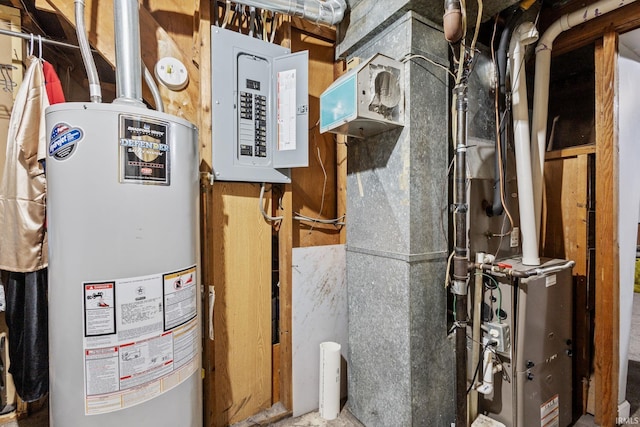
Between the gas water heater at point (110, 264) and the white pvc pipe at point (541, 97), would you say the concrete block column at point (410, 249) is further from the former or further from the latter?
the gas water heater at point (110, 264)

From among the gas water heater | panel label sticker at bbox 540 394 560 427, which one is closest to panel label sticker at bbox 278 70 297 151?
the gas water heater

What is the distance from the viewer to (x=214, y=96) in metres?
1.50

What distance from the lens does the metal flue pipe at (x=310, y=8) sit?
4.75ft

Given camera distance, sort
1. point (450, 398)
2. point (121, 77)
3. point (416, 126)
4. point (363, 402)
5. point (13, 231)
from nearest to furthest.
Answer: point (121, 77) → point (13, 231) → point (416, 126) → point (450, 398) → point (363, 402)

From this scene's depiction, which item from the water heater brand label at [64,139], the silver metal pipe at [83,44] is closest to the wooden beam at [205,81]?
the silver metal pipe at [83,44]

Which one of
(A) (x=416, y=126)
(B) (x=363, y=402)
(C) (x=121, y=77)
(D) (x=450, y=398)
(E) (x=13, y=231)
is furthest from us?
(B) (x=363, y=402)

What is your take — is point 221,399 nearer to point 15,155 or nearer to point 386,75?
point 15,155

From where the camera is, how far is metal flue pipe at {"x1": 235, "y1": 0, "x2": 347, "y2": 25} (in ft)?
4.75

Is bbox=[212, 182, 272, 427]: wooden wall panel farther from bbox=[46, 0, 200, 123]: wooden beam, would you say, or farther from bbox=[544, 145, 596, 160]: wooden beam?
bbox=[544, 145, 596, 160]: wooden beam

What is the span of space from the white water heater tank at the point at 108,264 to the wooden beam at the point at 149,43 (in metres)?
0.57

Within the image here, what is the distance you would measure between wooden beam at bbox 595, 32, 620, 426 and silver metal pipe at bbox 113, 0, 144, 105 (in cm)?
234

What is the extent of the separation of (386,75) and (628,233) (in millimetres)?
1705

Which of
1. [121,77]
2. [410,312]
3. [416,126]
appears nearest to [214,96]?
[121,77]

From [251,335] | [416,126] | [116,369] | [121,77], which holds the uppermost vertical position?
[121,77]
